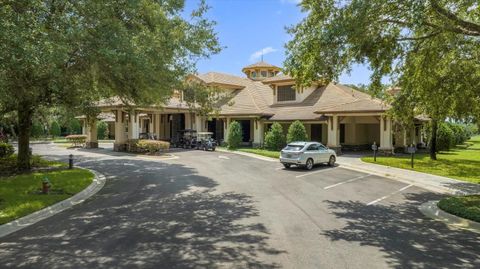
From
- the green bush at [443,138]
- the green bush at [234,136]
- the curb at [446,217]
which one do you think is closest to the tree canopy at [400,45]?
the curb at [446,217]

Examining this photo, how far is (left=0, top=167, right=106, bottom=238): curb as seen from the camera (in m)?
Answer: 9.55

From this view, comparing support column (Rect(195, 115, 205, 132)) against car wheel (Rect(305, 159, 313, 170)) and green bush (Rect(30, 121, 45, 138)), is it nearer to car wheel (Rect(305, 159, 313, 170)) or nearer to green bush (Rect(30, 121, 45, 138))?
car wheel (Rect(305, 159, 313, 170))

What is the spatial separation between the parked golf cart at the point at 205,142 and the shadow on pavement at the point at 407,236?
22.1 metres

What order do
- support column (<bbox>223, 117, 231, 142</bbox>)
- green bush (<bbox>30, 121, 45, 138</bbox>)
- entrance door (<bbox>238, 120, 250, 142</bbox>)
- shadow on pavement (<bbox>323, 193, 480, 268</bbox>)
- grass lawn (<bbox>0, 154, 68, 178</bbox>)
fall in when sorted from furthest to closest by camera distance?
green bush (<bbox>30, 121, 45, 138</bbox>), entrance door (<bbox>238, 120, 250, 142</bbox>), support column (<bbox>223, 117, 231, 142</bbox>), grass lawn (<bbox>0, 154, 68, 178</bbox>), shadow on pavement (<bbox>323, 193, 480, 268</bbox>)

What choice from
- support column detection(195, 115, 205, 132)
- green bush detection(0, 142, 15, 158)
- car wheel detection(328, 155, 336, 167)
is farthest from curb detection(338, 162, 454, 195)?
green bush detection(0, 142, 15, 158)

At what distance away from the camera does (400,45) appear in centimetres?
1347

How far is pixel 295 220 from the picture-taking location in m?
10.2

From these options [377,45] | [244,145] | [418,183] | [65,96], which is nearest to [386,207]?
[377,45]

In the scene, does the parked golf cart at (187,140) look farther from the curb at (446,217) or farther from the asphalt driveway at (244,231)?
the curb at (446,217)

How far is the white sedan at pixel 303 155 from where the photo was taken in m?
21.6

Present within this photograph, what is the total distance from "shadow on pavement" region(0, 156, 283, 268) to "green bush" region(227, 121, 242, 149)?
20.5 m

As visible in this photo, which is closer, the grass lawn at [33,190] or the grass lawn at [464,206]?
the grass lawn at [464,206]

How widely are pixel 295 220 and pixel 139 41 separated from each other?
25.9 feet

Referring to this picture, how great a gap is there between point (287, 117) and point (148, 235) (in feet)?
87.2
